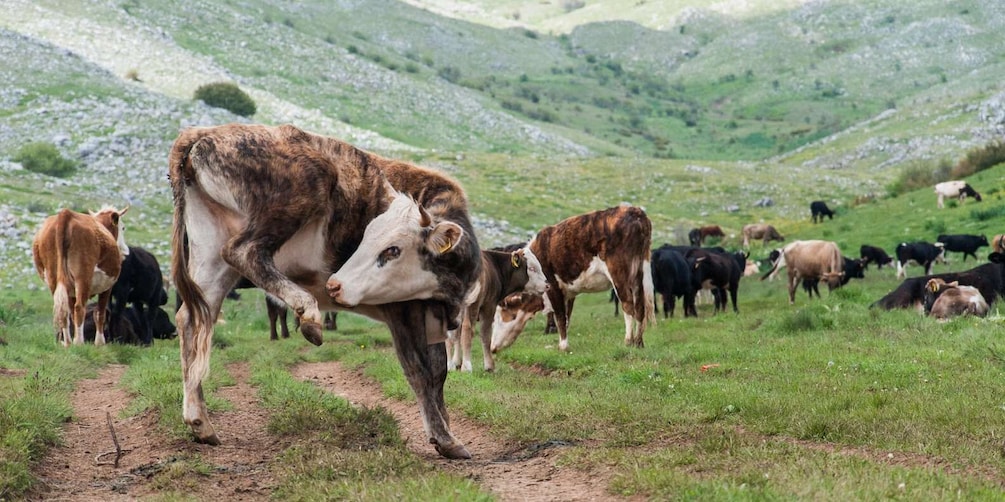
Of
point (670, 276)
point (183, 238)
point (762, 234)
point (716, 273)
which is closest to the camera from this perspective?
point (183, 238)

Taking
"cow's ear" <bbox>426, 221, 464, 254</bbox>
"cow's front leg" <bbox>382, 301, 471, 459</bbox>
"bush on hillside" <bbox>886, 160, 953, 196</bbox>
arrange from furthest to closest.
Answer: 1. "bush on hillside" <bbox>886, 160, 953, 196</bbox>
2. "cow's front leg" <bbox>382, 301, 471, 459</bbox>
3. "cow's ear" <bbox>426, 221, 464, 254</bbox>

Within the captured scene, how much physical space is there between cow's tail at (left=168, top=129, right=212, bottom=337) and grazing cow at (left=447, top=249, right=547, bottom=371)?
4.92m

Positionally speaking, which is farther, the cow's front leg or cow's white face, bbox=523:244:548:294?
cow's white face, bbox=523:244:548:294

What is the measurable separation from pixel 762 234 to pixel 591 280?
26.3 m

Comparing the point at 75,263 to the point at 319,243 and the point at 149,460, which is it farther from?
the point at 319,243

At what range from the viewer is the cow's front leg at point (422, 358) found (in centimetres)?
702

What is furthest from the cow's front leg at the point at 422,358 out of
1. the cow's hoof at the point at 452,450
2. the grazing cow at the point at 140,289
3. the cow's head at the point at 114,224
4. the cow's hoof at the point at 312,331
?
the grazing cow at the point at 140,289

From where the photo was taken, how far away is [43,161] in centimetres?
3938

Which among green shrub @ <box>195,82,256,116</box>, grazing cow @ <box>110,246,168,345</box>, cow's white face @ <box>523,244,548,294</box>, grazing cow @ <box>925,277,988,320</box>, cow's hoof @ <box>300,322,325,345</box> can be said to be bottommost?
grazing cow @ <box>110,246,168,345</box>

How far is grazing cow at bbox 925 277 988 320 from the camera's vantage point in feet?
51.6

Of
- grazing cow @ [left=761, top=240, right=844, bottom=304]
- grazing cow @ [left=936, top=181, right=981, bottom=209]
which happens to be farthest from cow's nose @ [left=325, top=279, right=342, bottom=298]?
grazing cow @ [left=936, top=181, right=981, bottom=209]

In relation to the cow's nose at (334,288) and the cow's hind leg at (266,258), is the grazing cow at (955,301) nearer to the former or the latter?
the cow's nose at (334,288)

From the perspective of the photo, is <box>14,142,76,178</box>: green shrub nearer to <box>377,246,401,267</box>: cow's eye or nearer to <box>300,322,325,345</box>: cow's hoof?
<box>377,246,401,267</box>: cow's eye

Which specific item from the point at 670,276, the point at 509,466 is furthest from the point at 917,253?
the point at 509,466
